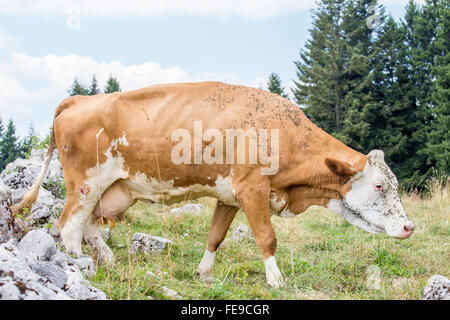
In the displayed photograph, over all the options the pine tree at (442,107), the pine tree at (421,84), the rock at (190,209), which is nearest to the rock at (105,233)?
the rock at (190,209)

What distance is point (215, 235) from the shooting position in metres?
5.27

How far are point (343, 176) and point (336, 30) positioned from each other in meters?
34.7

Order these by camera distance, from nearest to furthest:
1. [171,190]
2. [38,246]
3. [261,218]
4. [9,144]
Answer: [38,246] → [261,218] → [171,190] → [9,144]

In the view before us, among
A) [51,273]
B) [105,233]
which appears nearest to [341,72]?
[105,233]

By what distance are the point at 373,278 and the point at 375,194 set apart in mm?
884

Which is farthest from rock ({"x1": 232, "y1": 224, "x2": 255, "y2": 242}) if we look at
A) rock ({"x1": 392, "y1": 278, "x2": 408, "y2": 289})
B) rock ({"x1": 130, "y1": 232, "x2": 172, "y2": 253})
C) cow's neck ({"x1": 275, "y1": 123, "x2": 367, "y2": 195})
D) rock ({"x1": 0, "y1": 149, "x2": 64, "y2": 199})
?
rock ({"x1": 0, "y1": 149, "x2": 64, "y2": 199})

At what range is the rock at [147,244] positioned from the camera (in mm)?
5816

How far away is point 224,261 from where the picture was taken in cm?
570

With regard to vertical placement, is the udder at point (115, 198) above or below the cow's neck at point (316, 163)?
below

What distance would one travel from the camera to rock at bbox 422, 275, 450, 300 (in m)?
3.63

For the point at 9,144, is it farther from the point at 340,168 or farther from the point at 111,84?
the point at 340,168

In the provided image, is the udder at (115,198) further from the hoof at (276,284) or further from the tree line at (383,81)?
the tree line at (383,81)

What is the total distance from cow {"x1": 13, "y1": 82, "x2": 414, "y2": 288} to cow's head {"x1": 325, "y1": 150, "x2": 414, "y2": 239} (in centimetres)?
1

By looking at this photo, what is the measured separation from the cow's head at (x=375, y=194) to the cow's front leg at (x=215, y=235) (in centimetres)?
135
